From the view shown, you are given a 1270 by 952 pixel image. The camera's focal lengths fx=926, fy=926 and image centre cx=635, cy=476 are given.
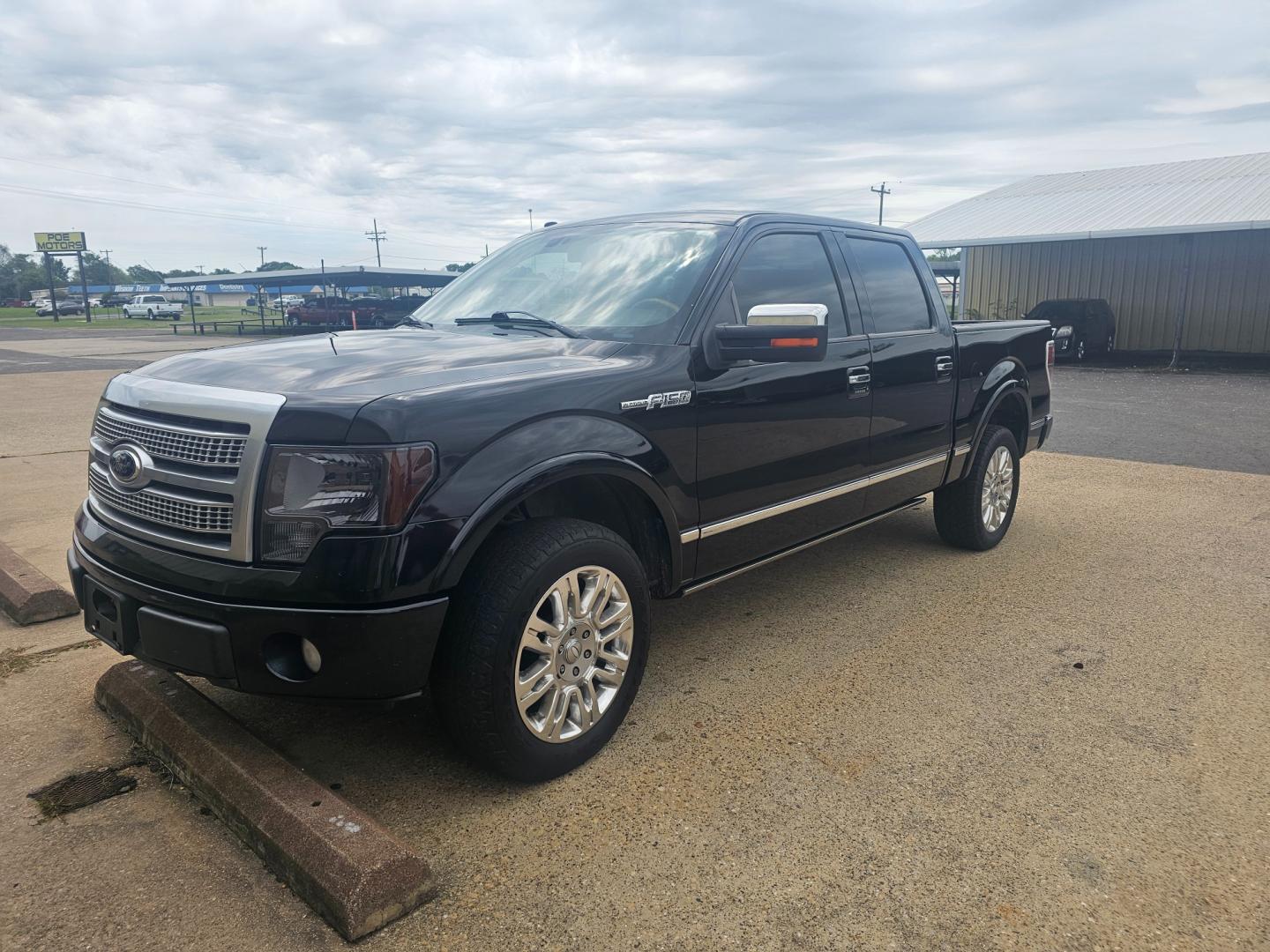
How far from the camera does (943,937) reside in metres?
2.27

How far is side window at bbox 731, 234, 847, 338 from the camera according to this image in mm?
3822

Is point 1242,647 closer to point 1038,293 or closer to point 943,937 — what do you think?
point 943,937

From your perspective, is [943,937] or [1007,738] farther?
[1007,738]

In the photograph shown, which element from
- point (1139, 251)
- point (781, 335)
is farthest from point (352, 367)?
point (1139, 251)

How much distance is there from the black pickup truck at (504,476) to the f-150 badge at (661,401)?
0.04 feet

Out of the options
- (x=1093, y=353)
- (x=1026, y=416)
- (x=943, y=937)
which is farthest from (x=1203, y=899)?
(x=1093, y=353)

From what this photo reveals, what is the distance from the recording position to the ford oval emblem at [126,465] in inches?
109

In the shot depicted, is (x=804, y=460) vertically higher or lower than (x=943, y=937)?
higher

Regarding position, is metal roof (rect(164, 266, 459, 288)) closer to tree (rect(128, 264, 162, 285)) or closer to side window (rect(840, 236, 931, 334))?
side window (rect(840, 236, 931, 334))

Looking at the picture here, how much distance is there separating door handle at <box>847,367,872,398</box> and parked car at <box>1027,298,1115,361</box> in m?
18.2

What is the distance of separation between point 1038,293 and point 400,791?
24.6m

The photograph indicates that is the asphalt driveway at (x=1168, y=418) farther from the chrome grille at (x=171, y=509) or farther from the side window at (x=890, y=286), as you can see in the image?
the chrome grille at (x=171, y=509)

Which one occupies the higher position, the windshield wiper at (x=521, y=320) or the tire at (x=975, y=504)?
the windshield wiper at (x=521, y=320)

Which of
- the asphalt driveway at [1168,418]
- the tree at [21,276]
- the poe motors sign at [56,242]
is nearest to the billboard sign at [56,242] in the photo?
the poe motors sign at [56,242]
